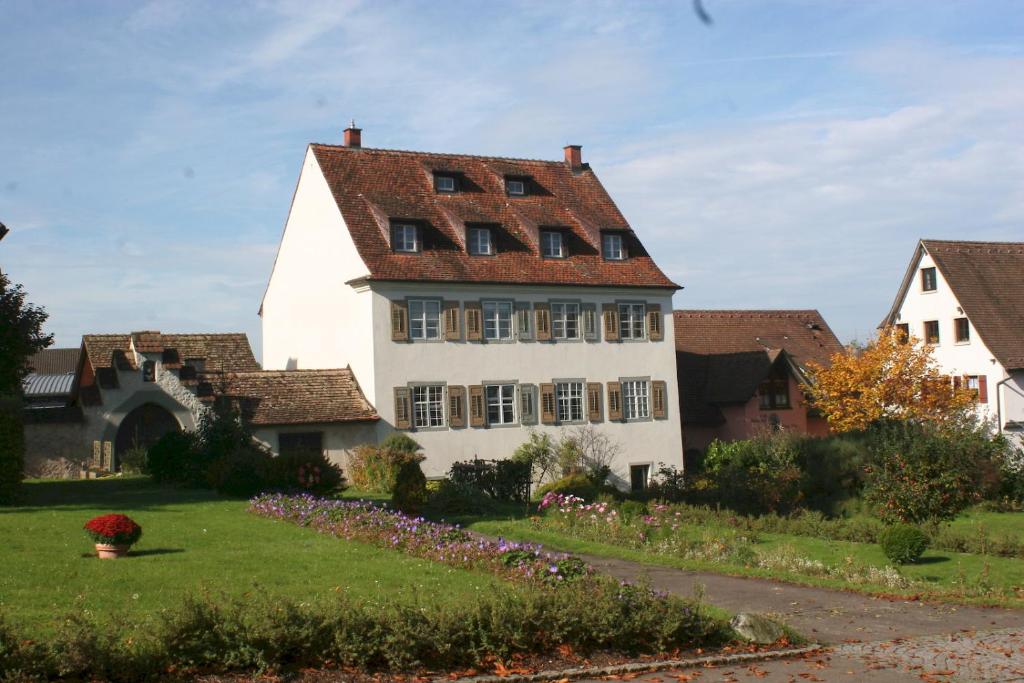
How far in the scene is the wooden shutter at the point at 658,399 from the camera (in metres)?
43.7

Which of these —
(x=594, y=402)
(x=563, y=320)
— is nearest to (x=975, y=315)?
(x=594, y=402)

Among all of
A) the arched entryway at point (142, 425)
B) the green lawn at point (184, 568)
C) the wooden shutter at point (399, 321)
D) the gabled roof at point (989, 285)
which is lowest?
the green lawn at point (184, 568)

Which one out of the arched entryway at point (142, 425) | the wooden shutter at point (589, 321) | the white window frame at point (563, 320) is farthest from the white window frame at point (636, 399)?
the arched entryway at point (142, 425)

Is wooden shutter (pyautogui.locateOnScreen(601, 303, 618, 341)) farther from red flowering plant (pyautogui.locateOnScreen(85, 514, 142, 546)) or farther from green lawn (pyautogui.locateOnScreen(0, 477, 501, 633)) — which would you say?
red flowering plant (pyautogui.locateOnScreen(85, 514, 142, 546))

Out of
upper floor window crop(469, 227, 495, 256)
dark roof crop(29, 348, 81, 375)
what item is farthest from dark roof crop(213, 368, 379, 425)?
dark roof crop(29, 348, 81, 375)

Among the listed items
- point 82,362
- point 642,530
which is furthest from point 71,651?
point 82,362

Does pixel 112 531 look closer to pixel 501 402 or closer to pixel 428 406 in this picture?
pixel 428 406

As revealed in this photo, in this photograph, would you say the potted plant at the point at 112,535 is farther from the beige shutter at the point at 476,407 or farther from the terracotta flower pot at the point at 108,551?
the beige shutter at the point at 476,407

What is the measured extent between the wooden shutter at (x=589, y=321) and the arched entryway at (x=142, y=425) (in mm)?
14202

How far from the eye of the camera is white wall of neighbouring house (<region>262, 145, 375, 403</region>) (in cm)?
3981

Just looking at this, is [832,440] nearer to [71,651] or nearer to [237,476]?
[237,476]

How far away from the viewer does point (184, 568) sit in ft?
52.0

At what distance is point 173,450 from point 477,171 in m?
17.3

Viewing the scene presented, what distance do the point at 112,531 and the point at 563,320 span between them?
26.9 m
